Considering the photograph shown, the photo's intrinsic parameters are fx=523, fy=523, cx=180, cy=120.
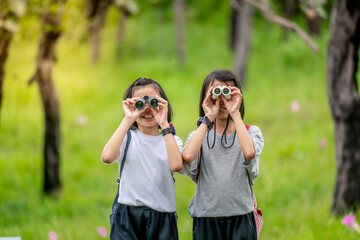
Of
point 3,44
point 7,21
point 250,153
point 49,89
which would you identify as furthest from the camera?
point 49,89

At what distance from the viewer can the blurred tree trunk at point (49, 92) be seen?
6125mm

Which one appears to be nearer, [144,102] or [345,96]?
[144,102]

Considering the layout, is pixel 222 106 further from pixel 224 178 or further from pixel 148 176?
pixel 148 176

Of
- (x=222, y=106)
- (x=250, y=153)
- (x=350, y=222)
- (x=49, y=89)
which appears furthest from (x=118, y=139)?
(x=49, y=89)

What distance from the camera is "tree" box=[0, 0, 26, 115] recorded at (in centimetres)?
435

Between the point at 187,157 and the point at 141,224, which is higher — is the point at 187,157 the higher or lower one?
the higher one

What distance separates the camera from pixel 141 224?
2.83 meters

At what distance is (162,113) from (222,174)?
0.46 m

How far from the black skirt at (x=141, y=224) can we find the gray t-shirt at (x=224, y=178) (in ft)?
0.60

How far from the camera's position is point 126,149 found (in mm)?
2863

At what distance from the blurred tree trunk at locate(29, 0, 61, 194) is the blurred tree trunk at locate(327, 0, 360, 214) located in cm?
307

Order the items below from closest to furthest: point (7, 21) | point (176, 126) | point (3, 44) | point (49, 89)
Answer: point (7, 21) < point (3, 44) < point (49, 89) < point (176, 126)

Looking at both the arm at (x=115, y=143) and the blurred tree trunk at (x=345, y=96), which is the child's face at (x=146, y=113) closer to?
the arm at (x=115, y=143)

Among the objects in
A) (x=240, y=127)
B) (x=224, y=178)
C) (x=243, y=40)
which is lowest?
(x=224, y=178)
